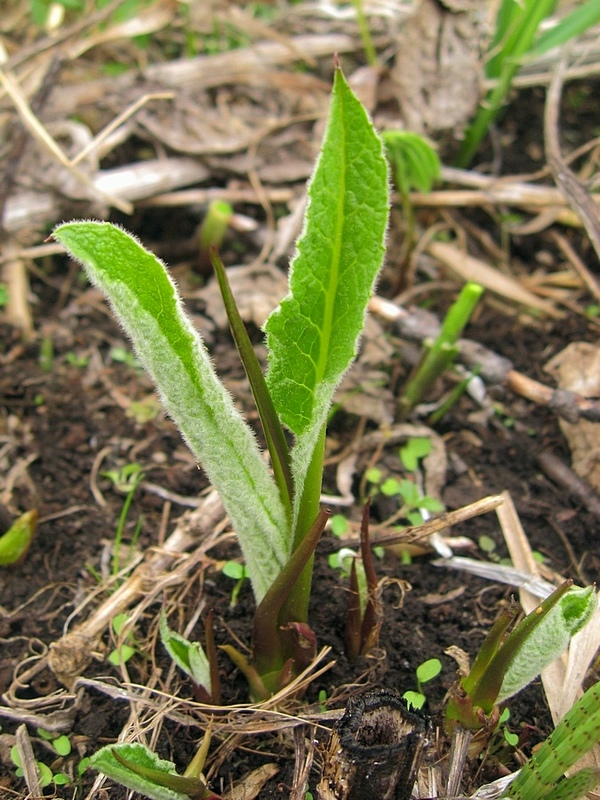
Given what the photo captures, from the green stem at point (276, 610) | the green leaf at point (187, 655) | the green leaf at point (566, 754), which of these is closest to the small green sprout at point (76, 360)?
the green leaf at point (187, 655)

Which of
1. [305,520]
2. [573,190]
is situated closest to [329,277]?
[305,520]

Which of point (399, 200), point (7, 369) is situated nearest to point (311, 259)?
point (7, 369)

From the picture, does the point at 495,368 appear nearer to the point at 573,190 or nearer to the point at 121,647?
the point at 573,190

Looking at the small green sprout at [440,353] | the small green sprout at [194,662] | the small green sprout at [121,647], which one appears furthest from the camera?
the small green sprout at [440,353]

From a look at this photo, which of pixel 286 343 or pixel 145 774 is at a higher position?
pixel 286 343

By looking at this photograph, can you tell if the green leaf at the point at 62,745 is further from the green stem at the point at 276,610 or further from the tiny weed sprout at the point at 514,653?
the tiny weed sprout at the point at 514,653

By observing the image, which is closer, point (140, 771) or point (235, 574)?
point (140, 771)
